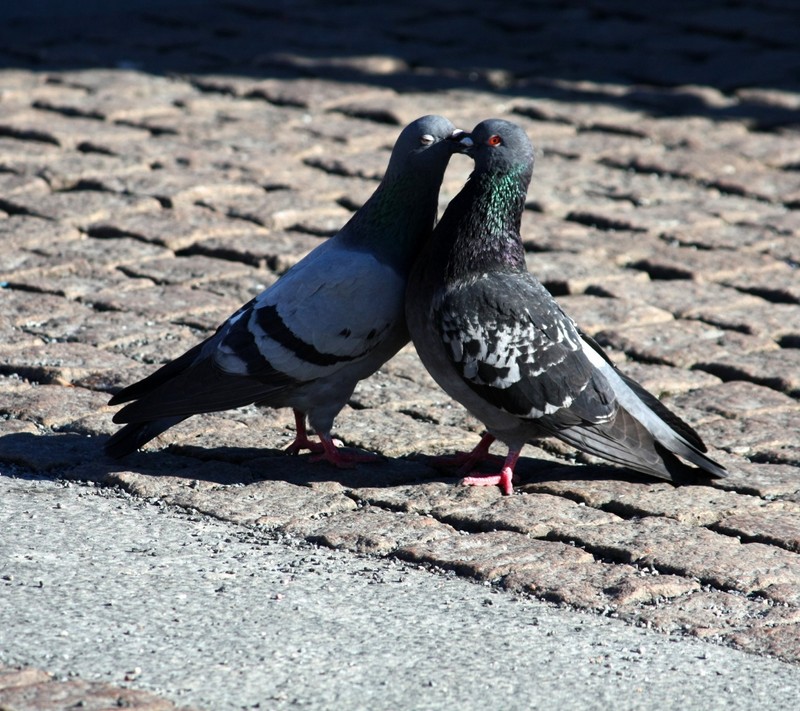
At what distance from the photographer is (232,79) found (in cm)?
925

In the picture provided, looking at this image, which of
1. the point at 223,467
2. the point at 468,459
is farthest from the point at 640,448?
the point at 223,467

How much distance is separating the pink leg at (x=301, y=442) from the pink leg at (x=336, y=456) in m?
0.03

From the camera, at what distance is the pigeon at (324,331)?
14.4 feet

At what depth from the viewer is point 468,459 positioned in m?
4.63

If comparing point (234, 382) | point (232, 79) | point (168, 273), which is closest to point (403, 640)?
point (234, 382)

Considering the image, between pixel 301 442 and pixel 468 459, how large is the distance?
567 millimetres

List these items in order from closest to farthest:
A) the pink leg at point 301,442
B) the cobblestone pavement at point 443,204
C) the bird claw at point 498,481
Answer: the cobblestone pavement at point 443,204 → the bird claw at point 498,481 → the pink leg at point 301,442

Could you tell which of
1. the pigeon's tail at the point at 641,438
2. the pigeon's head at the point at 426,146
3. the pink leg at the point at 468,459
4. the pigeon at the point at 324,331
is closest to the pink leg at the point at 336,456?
the pigeon at the point at 324,331

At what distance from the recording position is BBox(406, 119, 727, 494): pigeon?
171 inches

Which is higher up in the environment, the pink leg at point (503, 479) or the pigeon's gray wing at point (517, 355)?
the pigeon's gray wing at point (517, 355)

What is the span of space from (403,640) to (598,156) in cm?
522

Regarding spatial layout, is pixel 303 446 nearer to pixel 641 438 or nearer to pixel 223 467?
pixel 223 467

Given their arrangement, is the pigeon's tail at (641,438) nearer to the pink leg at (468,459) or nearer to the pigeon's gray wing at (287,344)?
the pink leg at (468,459)

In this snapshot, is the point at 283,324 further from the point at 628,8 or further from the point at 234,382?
the point at 628,8
